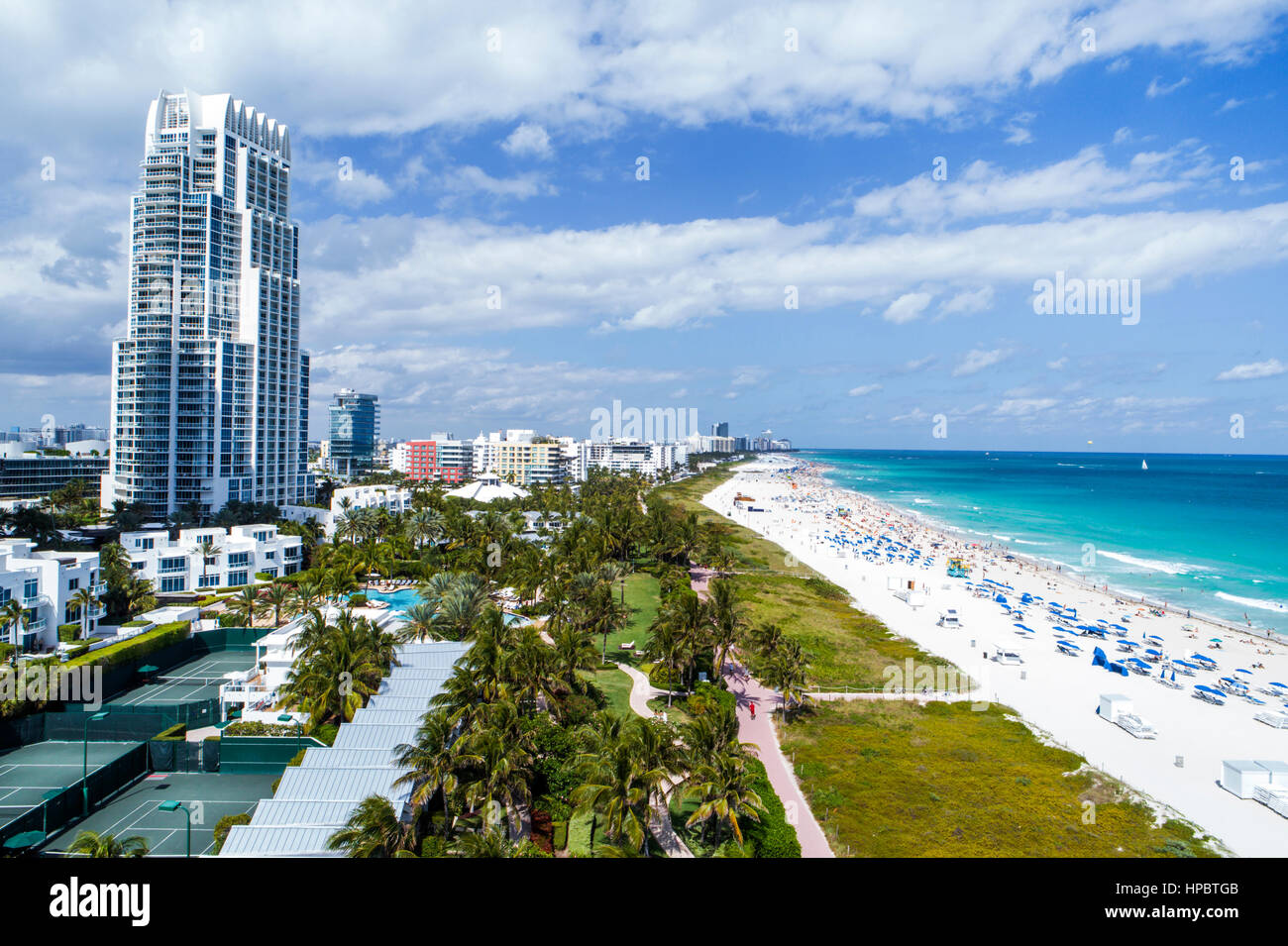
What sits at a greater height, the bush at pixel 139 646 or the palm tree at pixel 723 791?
the palm tree at pixel 723 791

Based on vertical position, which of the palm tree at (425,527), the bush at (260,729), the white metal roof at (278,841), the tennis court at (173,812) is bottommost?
the tennis court at (173,812)

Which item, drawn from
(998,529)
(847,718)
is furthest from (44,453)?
(998,529)

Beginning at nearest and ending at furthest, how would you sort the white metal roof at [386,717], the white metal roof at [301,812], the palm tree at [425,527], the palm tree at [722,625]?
the white metal roof at [301,812] → the white metal roof at [386,717] → the palm tree at [722,625] → the palm tree at [425,527]

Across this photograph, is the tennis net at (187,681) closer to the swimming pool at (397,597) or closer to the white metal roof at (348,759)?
the swimming pool at (397,597)

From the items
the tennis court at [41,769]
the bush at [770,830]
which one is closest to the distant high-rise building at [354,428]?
the tennis court at [41,769]

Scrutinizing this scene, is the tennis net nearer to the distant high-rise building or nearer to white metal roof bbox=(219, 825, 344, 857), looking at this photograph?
white metal roof bbox=(219, 825, 344, 857)

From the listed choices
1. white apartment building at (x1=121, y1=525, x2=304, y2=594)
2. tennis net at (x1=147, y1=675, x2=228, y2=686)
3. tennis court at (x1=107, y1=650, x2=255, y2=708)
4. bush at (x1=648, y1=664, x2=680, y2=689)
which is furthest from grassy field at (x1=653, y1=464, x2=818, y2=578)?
tennis net at (x1=147, y1=675, x2=228, y2=686)

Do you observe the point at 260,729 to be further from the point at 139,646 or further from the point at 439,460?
the point at 439,460
